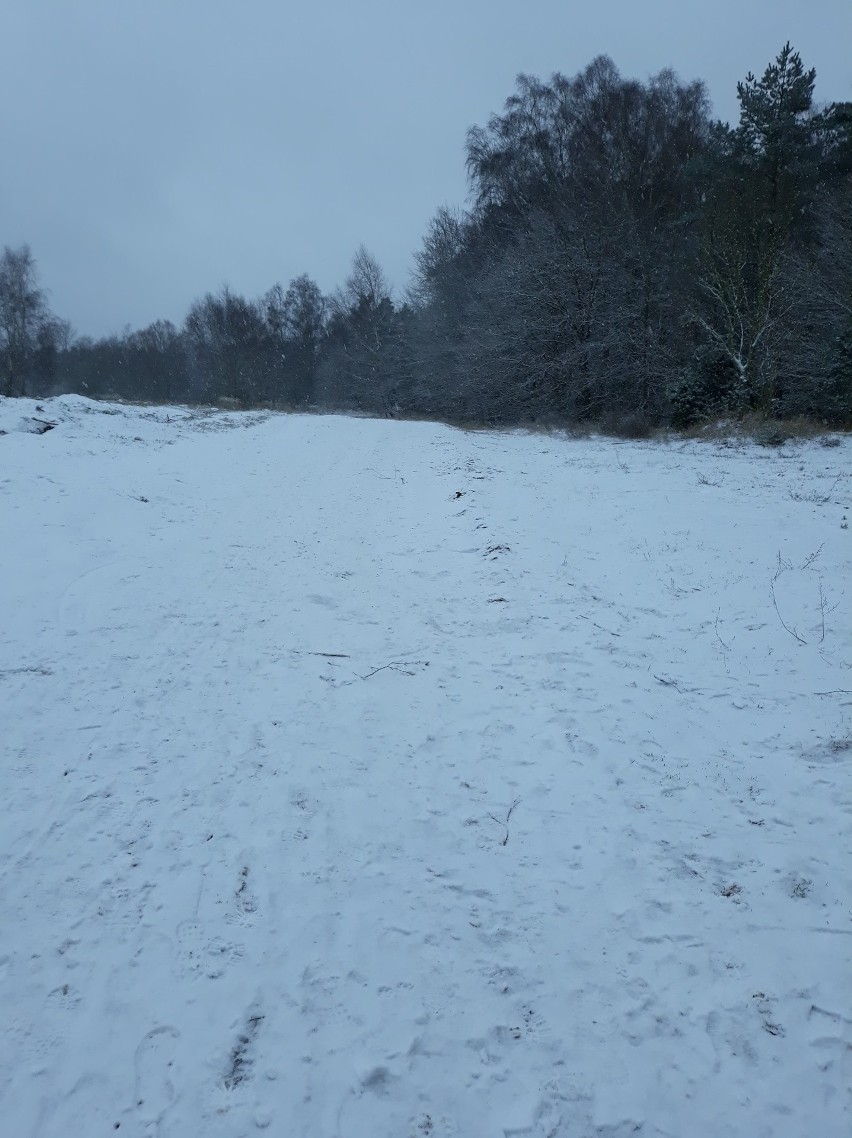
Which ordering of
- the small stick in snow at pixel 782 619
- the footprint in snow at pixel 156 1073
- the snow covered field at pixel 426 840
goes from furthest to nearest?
the small stick in snow at pixel 782 619
the snow covered field at pixel 426 840
the footprint in snow at pixel 156 1073

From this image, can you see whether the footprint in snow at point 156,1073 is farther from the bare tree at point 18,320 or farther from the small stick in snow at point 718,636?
the bare tree at point 18,320

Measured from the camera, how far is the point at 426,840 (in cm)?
408

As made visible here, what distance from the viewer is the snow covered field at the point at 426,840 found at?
2758mm

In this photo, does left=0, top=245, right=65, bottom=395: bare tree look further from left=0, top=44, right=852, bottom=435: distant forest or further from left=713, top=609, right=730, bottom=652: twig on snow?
left=713, top=609, right=730, bottom=652: twig on snow

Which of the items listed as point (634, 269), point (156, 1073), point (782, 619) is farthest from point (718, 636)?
point (634, 269)

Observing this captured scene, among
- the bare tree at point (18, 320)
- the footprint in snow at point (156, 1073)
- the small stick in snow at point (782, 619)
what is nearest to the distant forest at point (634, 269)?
the bare tree at point (18, 320)

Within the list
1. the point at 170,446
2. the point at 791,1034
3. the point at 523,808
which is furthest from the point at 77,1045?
the point at 170,446

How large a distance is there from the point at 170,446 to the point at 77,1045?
15112 mm

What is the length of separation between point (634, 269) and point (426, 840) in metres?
26.5

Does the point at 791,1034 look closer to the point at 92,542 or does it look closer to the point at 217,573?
the point at 217,573

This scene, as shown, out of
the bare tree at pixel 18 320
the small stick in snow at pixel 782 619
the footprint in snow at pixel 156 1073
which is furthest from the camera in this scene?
the bare tree at pixel 18 320

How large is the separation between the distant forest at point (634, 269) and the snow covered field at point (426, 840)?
45.9 ft

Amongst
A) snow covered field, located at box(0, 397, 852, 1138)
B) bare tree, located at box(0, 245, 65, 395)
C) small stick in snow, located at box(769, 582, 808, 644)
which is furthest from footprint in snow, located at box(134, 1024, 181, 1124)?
bare tree, located at box(0, 245, 65, 395)

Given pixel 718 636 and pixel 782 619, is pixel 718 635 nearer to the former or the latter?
pixel 718 636
